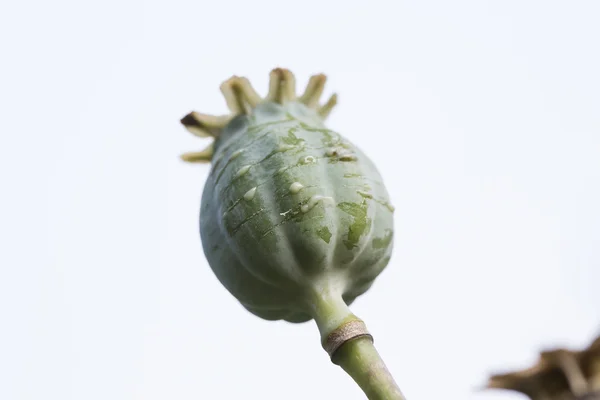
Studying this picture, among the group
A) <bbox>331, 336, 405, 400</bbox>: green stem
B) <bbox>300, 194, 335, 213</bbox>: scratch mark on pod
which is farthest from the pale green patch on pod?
<bbox>331, 336, 405, 400</bbox>: green stem

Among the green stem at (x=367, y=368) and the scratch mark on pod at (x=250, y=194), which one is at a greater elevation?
the scratch mark on pod at (x=250, y=194)

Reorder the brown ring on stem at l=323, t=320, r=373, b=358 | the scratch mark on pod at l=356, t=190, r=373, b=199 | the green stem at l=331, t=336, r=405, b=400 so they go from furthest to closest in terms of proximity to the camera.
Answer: the scratch mark on pod at l=356, t=190, r=373, b=199 → the brown ring on stem at l=323, t=320, r=373, b=358 → the green stem at l=331, t=336, r=405, b=400

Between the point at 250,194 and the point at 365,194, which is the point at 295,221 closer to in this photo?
the point at 250,194

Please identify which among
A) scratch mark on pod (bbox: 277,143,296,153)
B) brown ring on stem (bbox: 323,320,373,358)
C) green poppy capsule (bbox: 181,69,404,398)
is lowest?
brown ring on stem (bbox: 323,320,373,358)

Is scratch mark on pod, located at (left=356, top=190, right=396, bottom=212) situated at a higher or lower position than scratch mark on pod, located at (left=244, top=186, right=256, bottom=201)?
lower

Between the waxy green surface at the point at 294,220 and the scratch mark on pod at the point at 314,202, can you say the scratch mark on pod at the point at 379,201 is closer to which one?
the waxy green surface at the point at 294,220

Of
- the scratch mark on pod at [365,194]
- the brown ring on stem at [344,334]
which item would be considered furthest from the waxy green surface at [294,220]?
the brown ring on stem at [344,334]

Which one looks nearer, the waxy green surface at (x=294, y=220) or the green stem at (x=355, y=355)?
the green stem at (x=355, y=355)

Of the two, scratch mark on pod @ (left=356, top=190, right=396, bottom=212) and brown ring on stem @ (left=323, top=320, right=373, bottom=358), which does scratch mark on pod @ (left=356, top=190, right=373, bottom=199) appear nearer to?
scratch mark on pod @ (left=356, top=190, right=396, bottom=212)
